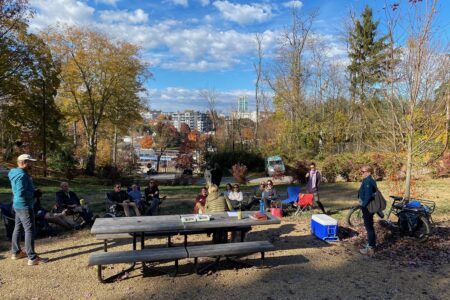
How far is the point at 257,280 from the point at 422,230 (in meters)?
3.63

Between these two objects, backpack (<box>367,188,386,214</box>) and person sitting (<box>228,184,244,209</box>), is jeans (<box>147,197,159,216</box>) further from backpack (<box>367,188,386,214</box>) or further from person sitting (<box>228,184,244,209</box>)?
backpack (<box>367,188,386,214</box>)

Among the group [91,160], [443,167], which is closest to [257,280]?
[443,167]

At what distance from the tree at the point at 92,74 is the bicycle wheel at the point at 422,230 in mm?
26045

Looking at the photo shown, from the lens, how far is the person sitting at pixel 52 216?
6.96 m

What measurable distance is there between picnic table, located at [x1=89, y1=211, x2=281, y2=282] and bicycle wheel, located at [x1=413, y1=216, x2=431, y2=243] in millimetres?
2882

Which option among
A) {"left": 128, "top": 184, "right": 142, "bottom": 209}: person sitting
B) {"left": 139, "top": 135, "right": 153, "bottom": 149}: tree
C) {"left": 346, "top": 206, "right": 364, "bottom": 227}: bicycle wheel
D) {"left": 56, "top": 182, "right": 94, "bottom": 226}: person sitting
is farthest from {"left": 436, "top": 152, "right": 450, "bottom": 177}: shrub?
{"left": 139, "top": 135, "right": 153, "bottom": 149}: tree

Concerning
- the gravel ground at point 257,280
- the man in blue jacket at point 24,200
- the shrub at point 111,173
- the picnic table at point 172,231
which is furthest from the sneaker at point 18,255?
the shrub at point 111,173

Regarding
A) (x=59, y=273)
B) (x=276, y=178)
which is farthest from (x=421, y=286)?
(x=276, y=178)

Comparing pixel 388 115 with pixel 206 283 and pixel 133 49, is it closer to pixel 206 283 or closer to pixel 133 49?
pixel 206 283

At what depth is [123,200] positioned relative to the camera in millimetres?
8336

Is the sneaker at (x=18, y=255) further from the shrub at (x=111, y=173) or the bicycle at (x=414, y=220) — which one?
the shrub at (x=111, y=173)

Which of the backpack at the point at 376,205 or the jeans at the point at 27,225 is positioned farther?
the backpack at the point at 376,205

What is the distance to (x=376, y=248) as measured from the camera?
6164mm

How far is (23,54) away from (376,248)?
20.7 metres
